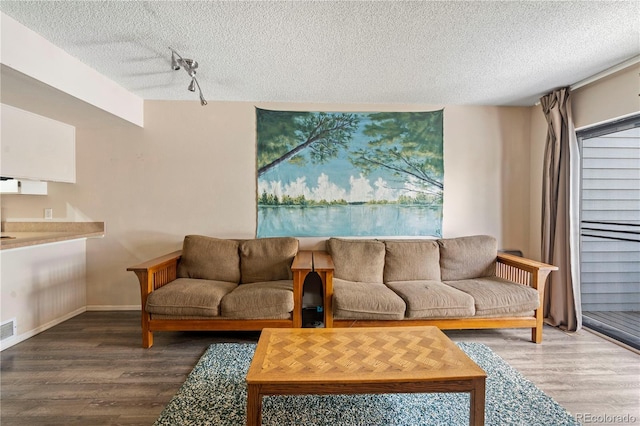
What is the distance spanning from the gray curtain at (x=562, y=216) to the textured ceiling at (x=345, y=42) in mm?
328

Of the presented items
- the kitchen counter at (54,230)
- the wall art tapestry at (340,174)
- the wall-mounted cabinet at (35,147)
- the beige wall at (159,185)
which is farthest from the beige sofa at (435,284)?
the wall-mounted cabinet at (35,147)

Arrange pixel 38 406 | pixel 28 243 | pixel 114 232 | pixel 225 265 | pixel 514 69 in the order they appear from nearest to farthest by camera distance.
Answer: pixel 38 406, pixel 28 243, pixel 514 69, pixel 225 265, pixel 114 232

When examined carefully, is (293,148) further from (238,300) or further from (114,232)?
(114,232)

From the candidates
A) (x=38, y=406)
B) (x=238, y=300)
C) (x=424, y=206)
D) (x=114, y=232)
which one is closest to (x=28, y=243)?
(x=114, y=232)

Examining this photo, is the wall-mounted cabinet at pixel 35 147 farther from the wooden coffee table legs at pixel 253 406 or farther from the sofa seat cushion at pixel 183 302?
the wooden coffee table legs at pixel 253 406

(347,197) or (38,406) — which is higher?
(347,197)

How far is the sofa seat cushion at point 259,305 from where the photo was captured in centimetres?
236

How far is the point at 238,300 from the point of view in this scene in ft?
7.82

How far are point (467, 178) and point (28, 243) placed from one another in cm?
428

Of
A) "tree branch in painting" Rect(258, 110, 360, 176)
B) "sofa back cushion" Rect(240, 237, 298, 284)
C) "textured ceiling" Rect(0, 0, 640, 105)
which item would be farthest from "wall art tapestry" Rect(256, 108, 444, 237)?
"textured ceiling" Rect(0, 0, 640, 105)

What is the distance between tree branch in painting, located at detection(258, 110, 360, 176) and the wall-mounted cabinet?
2.04 meters

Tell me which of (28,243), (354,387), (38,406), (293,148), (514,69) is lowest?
(38,406)

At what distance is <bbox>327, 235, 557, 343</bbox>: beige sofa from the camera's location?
2.39 meters

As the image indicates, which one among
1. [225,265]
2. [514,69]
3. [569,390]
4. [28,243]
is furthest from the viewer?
[225,265]
